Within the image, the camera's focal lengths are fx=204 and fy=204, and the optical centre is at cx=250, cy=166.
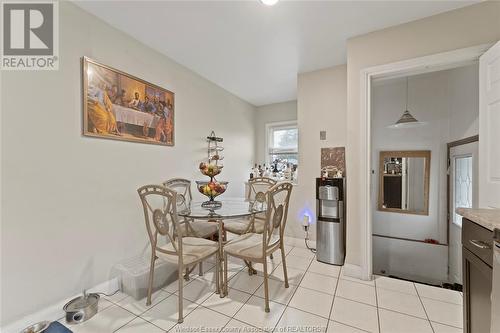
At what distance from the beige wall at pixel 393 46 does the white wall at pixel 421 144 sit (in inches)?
57.2

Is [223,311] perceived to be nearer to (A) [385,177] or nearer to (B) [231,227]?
(B) [231,227]

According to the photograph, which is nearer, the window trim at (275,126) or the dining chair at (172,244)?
the dining chair at (172,244)

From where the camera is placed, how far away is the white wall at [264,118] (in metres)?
4.49

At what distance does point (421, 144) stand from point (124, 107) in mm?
4440

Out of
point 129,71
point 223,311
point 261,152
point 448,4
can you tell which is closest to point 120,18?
point 129,71

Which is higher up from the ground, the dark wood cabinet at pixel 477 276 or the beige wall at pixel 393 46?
the beige wall at pixel 393 46

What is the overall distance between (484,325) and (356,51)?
2450 millimetres

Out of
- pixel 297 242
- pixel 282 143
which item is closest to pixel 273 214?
pixel 297 242

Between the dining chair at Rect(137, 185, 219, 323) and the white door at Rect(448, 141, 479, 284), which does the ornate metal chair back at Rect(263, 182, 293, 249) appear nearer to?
the dining chair at Rect(137, 185, 219, 323)

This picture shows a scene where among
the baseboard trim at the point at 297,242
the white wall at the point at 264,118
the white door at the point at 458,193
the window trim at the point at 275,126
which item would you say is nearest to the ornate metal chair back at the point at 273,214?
the baseboard trim at the point at 297,242

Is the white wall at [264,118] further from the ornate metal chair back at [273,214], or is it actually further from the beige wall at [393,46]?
the ornate metal chair back at [273,214]

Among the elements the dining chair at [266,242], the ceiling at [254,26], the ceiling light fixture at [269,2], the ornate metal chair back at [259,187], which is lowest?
the dining chair at [266,242]

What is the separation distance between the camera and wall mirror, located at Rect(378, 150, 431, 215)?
11.3 ft

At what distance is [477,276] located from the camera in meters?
1.08
